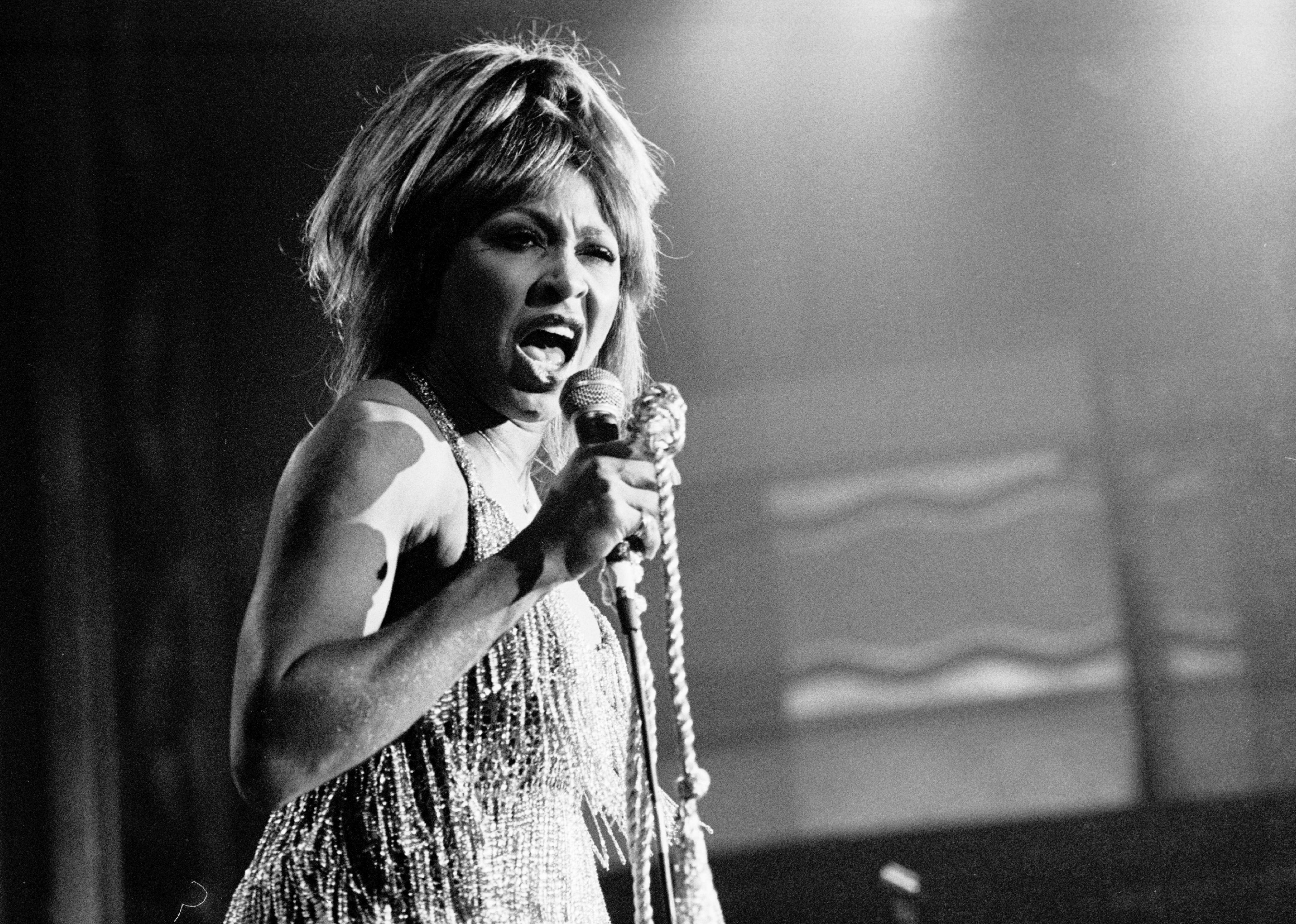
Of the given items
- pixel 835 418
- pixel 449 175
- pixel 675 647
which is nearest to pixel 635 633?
pixel 675 647

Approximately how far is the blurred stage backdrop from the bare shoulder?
0.88 metres

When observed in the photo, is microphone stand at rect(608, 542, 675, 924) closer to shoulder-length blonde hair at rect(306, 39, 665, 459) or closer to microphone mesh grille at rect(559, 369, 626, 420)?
microphone mesh grille at rect(559, 369, 626, 420)

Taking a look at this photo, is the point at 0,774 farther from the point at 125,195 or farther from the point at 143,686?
the point at 125,195

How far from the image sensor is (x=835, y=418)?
6.29 feet

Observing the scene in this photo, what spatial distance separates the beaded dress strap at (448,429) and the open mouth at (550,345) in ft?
0.23

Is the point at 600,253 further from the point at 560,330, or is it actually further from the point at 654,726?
the point at 654,726

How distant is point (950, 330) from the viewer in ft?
6.32

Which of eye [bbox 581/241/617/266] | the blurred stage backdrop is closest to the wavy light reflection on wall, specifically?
the blurred stage backdrop

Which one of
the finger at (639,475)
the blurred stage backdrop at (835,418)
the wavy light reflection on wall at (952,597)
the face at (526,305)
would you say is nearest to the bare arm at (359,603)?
the finger at (639,475)

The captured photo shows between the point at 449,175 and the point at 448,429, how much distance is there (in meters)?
0.21

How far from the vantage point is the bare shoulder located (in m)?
0.73

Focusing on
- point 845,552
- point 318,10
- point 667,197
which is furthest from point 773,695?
point 318,10

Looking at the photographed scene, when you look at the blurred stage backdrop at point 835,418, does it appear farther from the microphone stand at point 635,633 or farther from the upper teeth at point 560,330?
the microphone stand at point 635,633

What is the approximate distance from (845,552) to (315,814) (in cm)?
119
